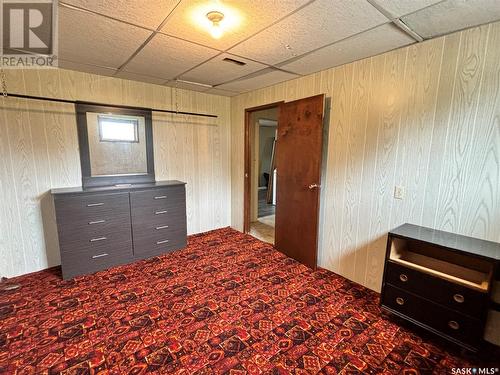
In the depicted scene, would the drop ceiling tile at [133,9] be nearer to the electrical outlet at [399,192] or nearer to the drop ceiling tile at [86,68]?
the drop ceiling tile at [86,68]

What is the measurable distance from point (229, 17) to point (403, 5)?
111cm

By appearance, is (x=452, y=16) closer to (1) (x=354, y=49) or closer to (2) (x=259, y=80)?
(1) (x=354, y=49)

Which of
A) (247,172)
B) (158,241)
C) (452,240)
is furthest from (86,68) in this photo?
(452,240)

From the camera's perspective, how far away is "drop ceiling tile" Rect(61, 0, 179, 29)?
4.79ft

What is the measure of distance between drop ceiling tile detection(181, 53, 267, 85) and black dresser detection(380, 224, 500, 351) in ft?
7.20

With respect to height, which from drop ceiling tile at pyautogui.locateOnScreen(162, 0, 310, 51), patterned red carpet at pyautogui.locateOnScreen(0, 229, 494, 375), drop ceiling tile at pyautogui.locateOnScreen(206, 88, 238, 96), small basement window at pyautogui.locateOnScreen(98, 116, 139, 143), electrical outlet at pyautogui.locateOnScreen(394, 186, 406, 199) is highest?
drop ceiling tile at pyautogui.locateOnScreen(206, 88, 238, 96)

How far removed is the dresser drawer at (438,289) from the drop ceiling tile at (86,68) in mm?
3582

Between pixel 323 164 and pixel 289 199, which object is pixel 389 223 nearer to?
pixel 323 164

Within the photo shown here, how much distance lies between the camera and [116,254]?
2.89 m

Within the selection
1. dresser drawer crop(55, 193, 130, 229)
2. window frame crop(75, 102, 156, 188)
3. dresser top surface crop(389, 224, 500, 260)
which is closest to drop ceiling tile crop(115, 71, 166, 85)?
window frame crop(75, 102, 156, 188)

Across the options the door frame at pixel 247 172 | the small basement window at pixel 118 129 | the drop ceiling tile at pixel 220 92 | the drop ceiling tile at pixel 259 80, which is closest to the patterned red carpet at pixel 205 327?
the door frame at pixel 247 172

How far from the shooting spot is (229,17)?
163 cm

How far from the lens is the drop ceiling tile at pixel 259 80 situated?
9.38 ft

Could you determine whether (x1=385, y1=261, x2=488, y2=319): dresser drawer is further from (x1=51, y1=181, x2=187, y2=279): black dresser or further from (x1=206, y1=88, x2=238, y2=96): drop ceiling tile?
(x1=206, y1=88, x2=238, y2=96): drop ceiling tile
